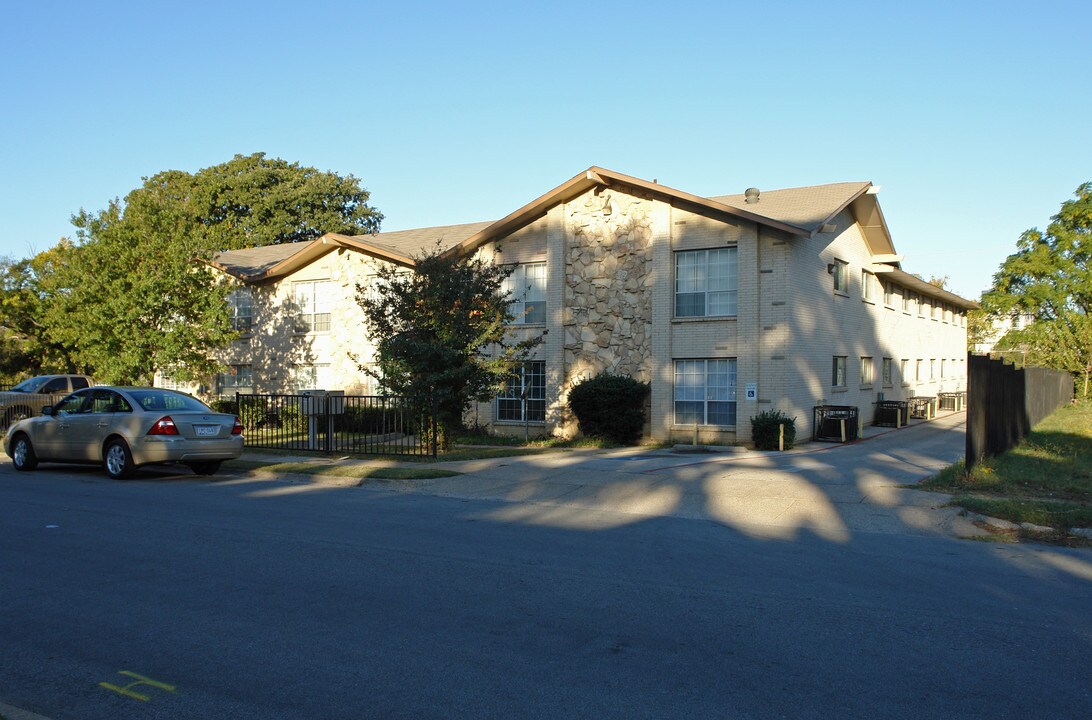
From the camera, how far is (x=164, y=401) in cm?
1485

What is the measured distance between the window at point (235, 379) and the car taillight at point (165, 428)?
17.0 metres

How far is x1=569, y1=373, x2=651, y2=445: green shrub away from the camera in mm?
22391

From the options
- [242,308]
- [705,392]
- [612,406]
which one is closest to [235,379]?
[242,308]

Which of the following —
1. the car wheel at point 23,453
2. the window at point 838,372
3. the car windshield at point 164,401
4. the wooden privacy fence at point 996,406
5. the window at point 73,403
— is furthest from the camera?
the window at point 838,372

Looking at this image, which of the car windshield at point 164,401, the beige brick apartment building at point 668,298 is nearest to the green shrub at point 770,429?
the beige brick apartment building at point 668,298

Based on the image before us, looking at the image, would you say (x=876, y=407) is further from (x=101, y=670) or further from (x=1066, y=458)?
(x=101, y=670)

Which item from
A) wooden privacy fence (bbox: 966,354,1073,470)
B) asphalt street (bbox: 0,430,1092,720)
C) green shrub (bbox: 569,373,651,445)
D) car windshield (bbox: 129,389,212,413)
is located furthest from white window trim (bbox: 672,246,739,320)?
car windshield (bbox: 129,389,212,413)

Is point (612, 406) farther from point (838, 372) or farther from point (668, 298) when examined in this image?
point (838, 372)

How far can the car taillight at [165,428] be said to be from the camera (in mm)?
14172

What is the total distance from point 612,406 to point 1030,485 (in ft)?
36.8

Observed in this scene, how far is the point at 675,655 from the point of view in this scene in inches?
216

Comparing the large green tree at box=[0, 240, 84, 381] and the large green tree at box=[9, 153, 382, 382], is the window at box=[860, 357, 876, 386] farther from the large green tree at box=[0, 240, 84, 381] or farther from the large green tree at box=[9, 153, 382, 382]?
the large green tree at box=[0, 240, 84, 381]

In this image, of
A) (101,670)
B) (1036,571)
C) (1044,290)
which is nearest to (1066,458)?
(1036,571)

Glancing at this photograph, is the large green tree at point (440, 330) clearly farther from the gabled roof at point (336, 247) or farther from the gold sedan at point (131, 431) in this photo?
the gabled roof at point (336, 247)
